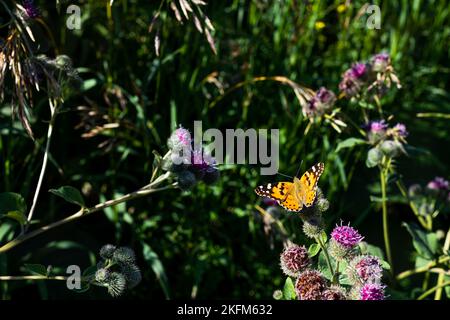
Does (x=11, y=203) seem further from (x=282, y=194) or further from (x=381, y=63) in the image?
(x=381, y=63)

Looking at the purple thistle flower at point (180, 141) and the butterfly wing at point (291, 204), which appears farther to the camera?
the purple thistle flower at point (180, 141)

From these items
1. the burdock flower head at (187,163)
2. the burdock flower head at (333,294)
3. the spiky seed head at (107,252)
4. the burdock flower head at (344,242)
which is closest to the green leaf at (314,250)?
the burdock flower head at (344,242)

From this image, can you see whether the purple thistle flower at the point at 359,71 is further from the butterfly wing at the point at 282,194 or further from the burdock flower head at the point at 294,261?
the burdock flower head at the point at 294,261

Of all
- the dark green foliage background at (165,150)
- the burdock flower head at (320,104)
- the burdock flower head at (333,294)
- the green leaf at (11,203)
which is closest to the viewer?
the burdock flower head at (333,294)

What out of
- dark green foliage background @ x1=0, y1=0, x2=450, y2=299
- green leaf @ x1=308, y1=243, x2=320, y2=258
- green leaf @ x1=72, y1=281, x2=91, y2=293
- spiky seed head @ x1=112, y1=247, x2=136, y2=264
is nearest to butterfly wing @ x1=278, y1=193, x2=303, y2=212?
green leaf @ x1=308, y1=243, x2=320, y2=258

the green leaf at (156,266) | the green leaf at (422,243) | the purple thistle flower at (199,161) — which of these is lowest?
the green leaf at (156,266)

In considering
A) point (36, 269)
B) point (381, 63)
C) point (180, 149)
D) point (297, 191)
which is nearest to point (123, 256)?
point (36, 269)

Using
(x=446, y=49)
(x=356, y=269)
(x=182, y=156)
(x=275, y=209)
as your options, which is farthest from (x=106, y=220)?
(x=446, y=49)
